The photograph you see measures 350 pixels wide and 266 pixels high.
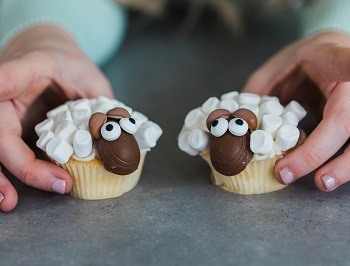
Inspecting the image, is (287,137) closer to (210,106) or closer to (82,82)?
(210,106)

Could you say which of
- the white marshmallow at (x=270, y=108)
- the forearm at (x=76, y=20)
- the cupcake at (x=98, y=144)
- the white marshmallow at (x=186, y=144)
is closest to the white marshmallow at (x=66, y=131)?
the cupcake at (x=98, y=144)

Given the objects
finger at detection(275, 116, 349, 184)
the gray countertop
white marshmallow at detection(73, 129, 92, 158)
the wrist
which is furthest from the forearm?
finger at detection(275, 116, 349, 184)

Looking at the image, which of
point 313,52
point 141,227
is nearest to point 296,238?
point 141,227

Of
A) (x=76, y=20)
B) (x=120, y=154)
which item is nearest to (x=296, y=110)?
(x=120, y=154)

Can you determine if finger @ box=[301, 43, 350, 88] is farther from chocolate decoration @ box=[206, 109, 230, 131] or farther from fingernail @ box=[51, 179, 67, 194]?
fingernail @ box=[51, 179, 67, 194]

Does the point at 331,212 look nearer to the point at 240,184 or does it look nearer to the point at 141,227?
the point at 240,184

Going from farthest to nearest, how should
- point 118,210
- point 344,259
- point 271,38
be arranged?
point 271,38 → point 118,210 → point 344,259

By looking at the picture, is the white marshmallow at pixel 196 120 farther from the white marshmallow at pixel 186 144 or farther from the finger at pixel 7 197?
the finger at pixel 7 197
